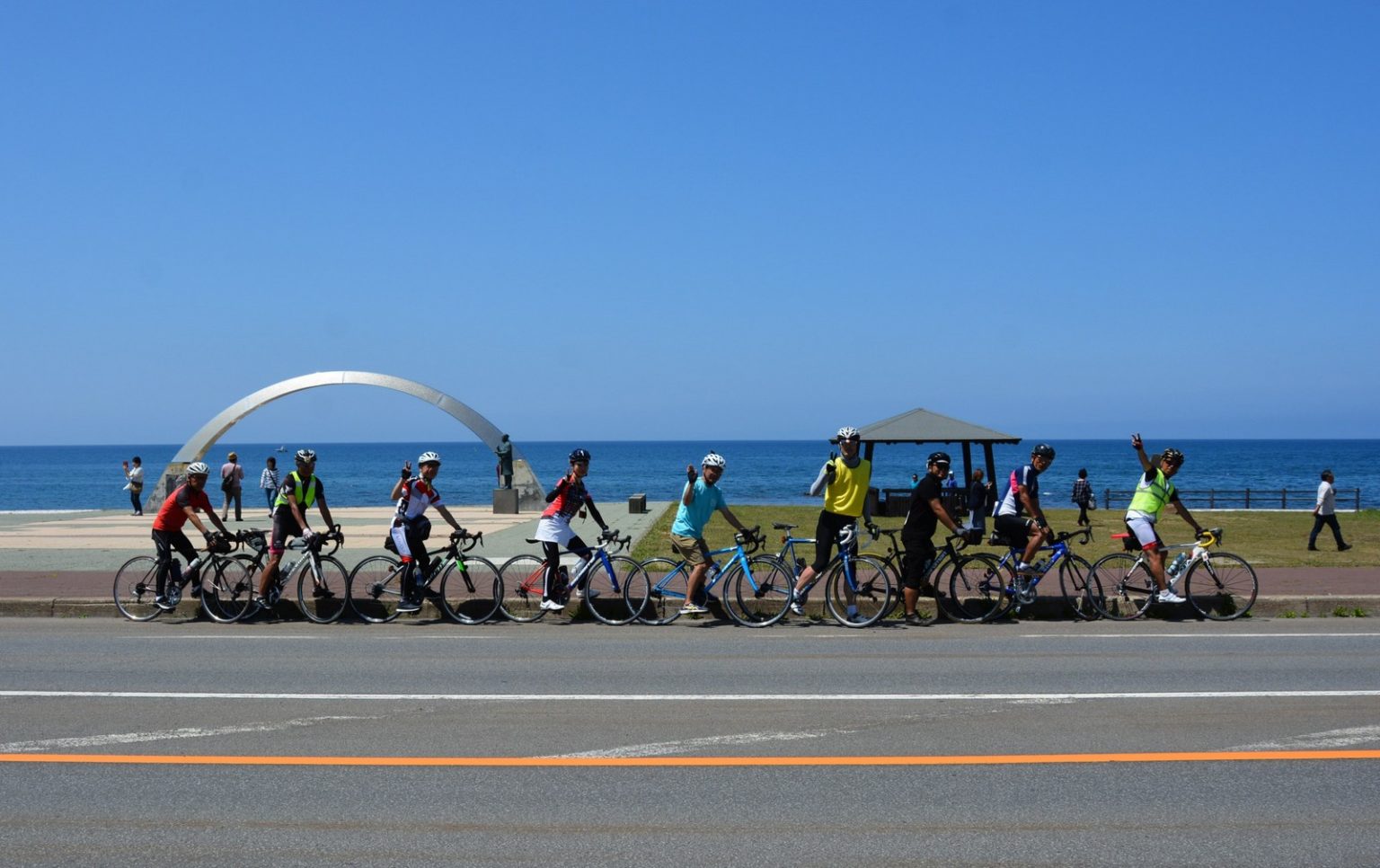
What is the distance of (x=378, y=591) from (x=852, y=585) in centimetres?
478

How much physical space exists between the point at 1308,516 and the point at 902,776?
2917cm

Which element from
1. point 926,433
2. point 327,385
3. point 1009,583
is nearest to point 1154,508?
point 1009,583

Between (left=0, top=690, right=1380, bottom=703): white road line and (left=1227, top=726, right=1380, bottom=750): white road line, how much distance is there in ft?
3.53

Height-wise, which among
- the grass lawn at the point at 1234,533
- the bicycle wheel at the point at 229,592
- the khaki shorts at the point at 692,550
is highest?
the khaki shorts at the point at 692,550

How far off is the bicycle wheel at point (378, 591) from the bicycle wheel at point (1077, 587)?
6.75m

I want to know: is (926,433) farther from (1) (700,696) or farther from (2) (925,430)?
(1) (700,696)

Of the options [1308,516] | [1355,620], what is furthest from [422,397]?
[1355,620]

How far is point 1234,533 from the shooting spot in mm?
25344

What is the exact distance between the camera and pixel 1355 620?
12.6m

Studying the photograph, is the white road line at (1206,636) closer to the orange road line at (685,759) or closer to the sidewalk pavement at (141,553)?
the sidewalk pavement at (141,553)

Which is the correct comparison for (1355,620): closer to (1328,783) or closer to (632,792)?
(1328,783)

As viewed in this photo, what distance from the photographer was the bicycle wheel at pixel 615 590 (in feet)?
41.2

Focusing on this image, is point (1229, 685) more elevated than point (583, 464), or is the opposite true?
point (583, 464)

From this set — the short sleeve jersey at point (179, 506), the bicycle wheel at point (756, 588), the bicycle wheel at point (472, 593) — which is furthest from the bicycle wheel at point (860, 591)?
the short sleeve jersey at point (179, 506)
